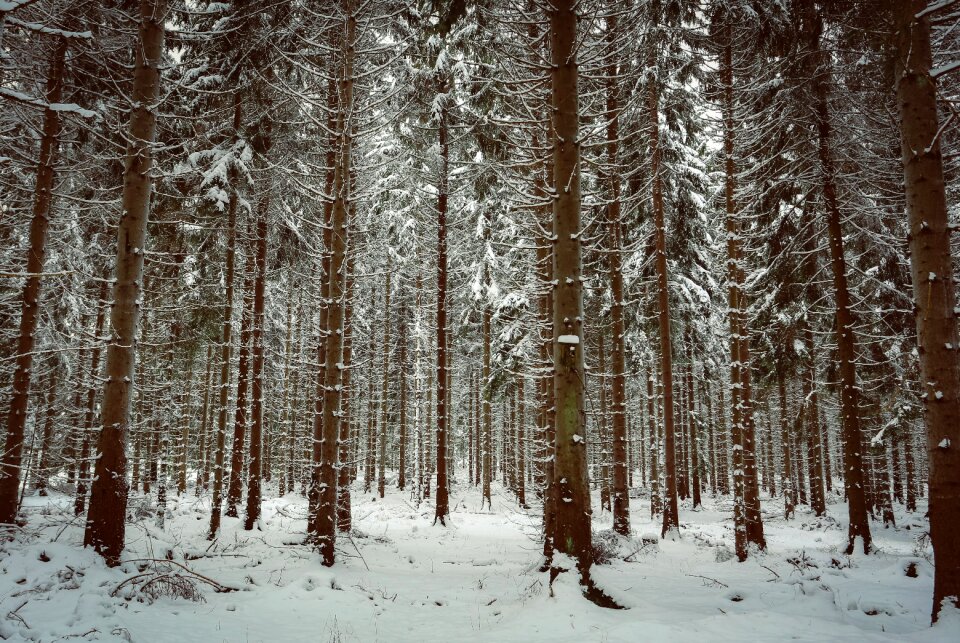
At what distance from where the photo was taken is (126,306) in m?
7.74

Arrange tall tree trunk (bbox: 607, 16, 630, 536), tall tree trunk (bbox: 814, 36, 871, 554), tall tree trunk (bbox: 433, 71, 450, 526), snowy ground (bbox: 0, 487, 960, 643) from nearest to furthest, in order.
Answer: snowy ground (bbox: 0, 487, 960, 643)
tall tree trunk (bbox: 814, 36, 871, 554)
tall tree trunk (bbox: 607, 16, 630, 536)
tall tree trunk (bbox: 433, 71, 450, 526)

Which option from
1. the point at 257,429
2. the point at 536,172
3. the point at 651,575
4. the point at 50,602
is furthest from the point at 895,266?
the point at 50,602

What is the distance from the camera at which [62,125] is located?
10305 mm

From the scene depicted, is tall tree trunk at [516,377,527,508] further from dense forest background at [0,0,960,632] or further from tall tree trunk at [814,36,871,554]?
tall tree trunk at [814,36,871,554]

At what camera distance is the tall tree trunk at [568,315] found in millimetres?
6621

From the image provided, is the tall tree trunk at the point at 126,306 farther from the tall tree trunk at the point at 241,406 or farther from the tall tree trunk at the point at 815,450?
the tall tree trunk at the point at 815,450

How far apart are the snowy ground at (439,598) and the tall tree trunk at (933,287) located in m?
1.07

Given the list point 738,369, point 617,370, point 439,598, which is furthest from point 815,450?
point 439,598

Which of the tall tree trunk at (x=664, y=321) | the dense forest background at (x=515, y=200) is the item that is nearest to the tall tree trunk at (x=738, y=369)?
the dense forest background at (x=515, y=200)

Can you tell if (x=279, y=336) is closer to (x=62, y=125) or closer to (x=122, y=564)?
(x=62, y=125)

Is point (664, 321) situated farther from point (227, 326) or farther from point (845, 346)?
point (227, 326)

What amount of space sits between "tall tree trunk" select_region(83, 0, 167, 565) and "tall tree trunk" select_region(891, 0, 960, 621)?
1086 cm

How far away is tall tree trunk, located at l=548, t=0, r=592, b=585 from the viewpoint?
261 inches

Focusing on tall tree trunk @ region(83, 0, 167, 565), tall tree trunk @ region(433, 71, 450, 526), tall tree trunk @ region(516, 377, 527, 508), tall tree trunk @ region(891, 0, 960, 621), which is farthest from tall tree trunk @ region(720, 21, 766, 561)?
tall tree trunk @ region(83, 0, 167, 565)
